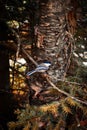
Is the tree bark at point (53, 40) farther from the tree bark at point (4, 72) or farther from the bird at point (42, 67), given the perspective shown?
the tree bark at point (4, 72)

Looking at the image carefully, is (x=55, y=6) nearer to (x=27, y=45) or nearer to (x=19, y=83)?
(x=27, y=45)

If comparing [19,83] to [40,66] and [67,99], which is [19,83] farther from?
[67,99]

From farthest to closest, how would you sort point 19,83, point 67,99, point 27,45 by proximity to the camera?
1. point 19,83
2. point 27,45
3. point 67,99

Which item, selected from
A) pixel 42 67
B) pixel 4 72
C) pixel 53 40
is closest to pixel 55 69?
pixel 42 67

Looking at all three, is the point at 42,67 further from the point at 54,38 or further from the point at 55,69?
the point at 54,38

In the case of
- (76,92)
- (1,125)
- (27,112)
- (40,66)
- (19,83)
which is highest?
(40,66)

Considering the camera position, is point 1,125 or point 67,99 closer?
point 67,99

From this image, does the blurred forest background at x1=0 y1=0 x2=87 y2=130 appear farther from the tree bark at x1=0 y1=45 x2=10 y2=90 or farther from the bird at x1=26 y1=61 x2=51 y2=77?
the tree bark at x1=0 y1=45 x2=10 y2=90

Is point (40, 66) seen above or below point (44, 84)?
above

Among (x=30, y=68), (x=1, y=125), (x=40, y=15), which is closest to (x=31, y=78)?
(x=30, y=68)

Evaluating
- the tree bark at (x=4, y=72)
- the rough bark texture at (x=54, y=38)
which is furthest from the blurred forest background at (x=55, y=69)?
the tree bark at (x=4, y=72)

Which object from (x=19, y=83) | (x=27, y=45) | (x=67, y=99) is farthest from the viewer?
(x=19, y=83)

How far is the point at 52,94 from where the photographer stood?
2.65 meters

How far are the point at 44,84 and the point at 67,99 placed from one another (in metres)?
0.38
